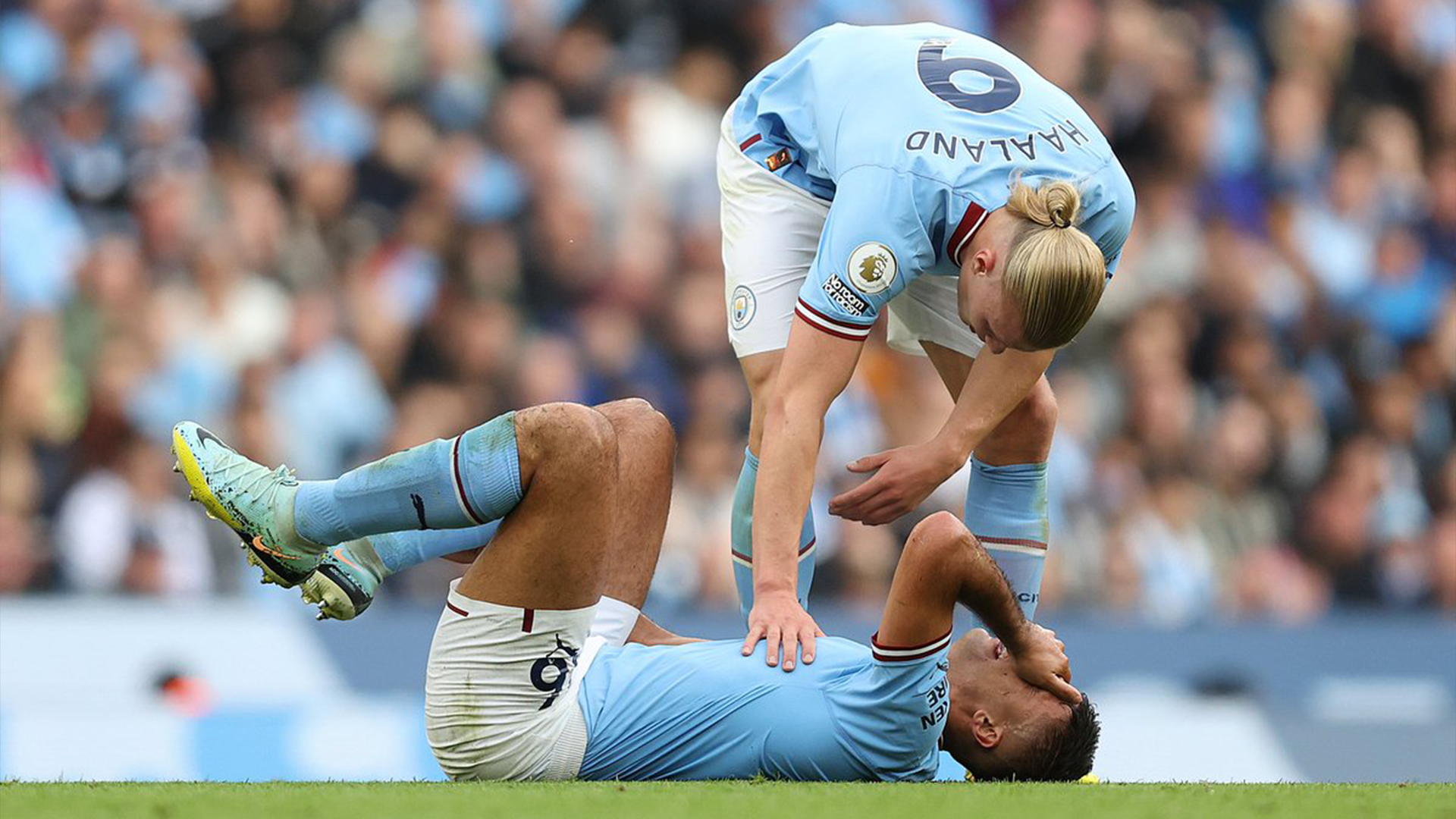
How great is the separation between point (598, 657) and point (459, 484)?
1.89 ft

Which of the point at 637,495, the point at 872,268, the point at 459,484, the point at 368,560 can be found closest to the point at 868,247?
the point at 872,268

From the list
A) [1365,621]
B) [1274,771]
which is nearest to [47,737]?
[1274,771]

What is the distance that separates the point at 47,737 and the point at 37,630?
3.91ft

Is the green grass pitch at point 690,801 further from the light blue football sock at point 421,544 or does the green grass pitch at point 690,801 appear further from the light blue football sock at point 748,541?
the light blue football sock at point 748,541

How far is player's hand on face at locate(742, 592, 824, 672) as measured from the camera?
4.21 metres

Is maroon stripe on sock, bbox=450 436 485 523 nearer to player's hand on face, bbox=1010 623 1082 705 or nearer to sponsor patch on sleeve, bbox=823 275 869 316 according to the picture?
sponsor patch on sleeve, bbox=823 275 869 316

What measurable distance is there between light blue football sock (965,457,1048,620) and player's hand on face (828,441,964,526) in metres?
0.47

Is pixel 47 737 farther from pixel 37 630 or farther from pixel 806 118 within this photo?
pixel 806 118

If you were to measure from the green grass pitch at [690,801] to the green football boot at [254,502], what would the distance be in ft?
1.67

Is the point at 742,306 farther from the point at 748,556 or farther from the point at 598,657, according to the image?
the point at 598,657

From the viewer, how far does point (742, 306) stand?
502 centimetres

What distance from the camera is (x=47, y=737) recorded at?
573cm

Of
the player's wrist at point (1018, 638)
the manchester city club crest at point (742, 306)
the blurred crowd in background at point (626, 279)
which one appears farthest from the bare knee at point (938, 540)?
the blurred crowd in background at point (626, 279)

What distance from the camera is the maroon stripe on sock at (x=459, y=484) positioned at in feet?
13.4
